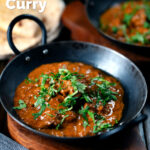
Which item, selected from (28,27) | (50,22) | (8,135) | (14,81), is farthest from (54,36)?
(8,135)

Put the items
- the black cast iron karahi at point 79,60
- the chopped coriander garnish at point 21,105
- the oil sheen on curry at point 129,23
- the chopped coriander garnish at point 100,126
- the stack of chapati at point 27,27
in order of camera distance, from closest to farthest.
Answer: the chopped coriander garnish at point 100,126 < the chopped coriander garnish at point 21,105 < the black cast iron karahi at point 79,60 < the stack of chapati at point 27,27 < the oil sheen on curry at point 129,23

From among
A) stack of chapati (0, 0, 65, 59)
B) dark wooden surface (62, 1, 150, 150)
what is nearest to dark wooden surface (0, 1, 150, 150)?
dark wooden surface (62, 1, 150, 150)

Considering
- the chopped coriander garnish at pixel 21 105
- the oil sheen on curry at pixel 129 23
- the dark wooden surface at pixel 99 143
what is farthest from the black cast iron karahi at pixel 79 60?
the oil sheen on curry at pixel 129 23

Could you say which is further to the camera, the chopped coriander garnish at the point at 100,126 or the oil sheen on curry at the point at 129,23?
the oil sheen on curry at the point at 129,23

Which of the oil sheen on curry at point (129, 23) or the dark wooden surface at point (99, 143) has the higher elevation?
the oil sheen on curry at point (129, 23)

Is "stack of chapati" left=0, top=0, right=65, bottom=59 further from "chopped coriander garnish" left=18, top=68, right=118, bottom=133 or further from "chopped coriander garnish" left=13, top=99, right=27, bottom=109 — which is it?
"chopped coriander garnish" left=13, top=99, right=27, bottom=109

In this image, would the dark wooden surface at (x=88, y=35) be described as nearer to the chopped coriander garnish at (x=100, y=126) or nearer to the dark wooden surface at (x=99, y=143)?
the dark wooden surface at (x=99, y=143)
